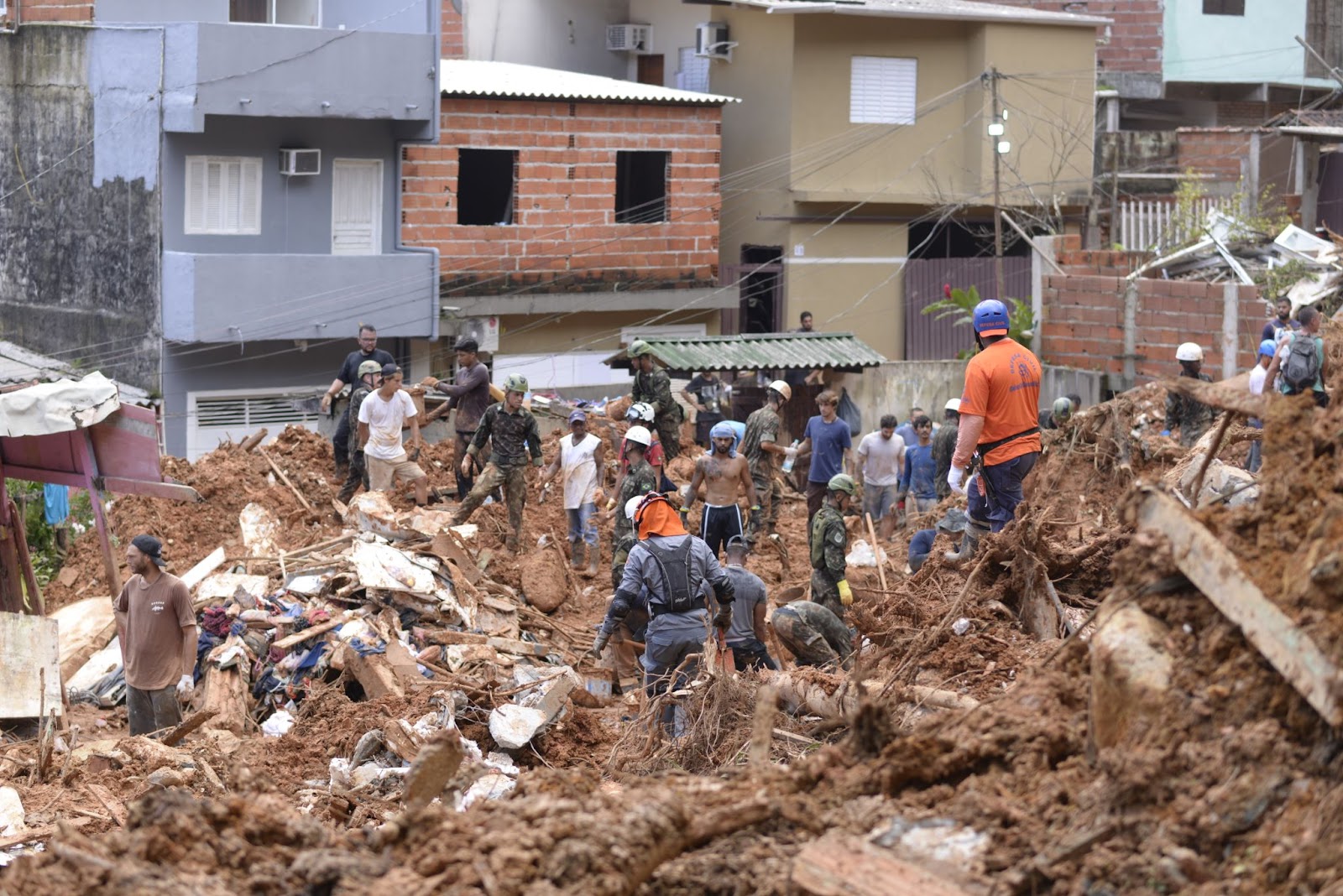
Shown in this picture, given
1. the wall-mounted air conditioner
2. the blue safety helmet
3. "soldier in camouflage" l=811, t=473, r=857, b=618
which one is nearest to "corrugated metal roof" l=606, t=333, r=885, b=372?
"soldier in camouflage" l=811, t=473, r=857, b=618

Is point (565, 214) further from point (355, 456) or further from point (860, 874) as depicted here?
point (860, 874)

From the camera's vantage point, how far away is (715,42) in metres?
28.3

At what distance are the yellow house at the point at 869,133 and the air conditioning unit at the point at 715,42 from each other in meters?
0.03

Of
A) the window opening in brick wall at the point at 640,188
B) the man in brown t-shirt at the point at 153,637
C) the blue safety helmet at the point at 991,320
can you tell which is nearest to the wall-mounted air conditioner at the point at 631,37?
the window opening in brick wall at the point at 640,188

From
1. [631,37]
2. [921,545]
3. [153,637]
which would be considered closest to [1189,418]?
[921,545]

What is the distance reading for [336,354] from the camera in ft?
77.3

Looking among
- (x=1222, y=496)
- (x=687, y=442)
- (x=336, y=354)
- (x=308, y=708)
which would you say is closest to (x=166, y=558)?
(x=308, y=708)

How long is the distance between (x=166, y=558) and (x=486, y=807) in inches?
436

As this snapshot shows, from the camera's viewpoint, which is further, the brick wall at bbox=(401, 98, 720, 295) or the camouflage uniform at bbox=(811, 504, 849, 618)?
the brick wall at bbox=(401, 98, 720, 295)

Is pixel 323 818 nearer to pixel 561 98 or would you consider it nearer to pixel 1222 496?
pixel 1222 496

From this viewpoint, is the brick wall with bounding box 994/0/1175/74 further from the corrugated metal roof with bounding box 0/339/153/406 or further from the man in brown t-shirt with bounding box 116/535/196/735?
the man in brown t-shirt with bounding box 116/535/196/735

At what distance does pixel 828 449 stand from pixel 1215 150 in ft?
59.1

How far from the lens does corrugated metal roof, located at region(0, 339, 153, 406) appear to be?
21.6 meters

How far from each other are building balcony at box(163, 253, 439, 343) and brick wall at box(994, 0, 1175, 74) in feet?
54.5
